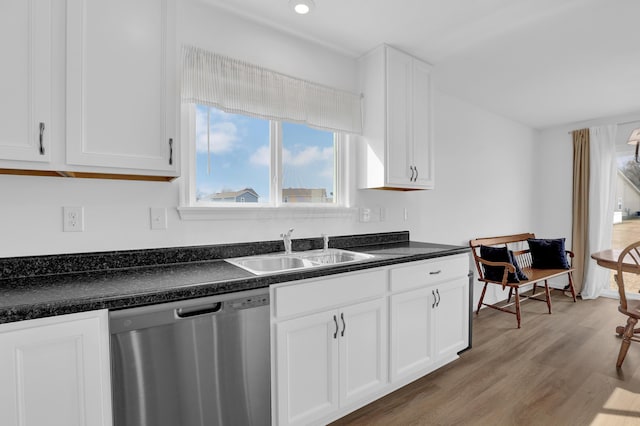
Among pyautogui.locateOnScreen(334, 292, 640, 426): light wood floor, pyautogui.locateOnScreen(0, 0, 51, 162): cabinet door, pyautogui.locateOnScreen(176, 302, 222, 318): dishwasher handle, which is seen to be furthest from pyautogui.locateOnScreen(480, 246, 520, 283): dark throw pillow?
pyautogui.locateOnScreen(0, 0, 51, 162): cabinet door

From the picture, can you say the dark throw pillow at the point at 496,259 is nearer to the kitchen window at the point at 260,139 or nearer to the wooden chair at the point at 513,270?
the wooden chair at the point at 513,270

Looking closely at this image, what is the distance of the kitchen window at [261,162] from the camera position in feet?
7.07

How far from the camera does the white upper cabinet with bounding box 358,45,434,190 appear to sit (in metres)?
2.61

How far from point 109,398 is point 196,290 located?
1.58ft

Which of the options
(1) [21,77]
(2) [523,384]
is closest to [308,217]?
(1) [21,77]

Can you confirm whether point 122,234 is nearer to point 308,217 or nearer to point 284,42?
point 308,217

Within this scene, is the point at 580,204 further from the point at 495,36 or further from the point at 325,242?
the point at 325,242

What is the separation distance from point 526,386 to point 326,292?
1704 mm

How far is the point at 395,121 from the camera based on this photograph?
→ 8.71 ft

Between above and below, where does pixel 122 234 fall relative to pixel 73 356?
above

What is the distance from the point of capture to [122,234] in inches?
70.7

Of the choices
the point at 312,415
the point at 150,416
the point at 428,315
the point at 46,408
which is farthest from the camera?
the point at 428,315

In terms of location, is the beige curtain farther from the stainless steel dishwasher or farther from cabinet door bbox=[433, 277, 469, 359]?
the stainless steel dishwasher

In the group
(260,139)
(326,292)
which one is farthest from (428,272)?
(260,139)
